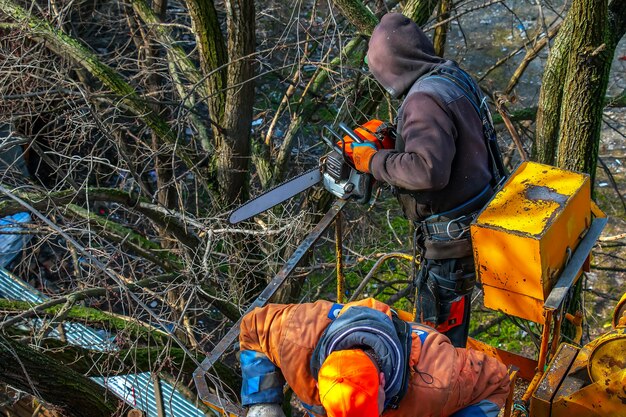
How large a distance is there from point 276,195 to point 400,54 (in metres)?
0.97

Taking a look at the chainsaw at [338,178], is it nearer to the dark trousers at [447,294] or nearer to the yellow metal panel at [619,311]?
the dark trousers at [447,294]

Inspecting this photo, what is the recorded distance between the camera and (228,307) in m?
5.32

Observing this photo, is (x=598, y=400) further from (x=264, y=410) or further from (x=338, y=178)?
(x=338, y=178)

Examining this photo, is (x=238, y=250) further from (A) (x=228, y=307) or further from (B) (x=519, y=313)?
(B) (x=519, y=313)

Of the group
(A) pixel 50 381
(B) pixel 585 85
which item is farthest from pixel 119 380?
(B) pixel 585 85

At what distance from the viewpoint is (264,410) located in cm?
258

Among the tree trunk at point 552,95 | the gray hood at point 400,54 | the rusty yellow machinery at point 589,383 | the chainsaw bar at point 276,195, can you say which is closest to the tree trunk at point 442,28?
the tree trunk at point 552,95

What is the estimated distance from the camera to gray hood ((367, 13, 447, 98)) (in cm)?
338

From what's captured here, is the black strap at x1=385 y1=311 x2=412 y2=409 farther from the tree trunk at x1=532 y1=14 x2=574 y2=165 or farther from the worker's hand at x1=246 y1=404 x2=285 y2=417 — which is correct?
the tree trunk at x1=532 y1=14 x2=574 y2=165

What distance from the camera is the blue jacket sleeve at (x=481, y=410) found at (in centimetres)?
256

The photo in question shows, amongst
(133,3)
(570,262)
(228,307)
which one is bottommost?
(228,307)

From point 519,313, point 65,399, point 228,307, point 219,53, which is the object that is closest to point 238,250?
point 228,307

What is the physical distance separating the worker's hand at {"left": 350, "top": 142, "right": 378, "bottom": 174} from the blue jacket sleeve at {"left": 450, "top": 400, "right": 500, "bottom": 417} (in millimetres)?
1280

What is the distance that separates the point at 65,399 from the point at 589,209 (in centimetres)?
292
